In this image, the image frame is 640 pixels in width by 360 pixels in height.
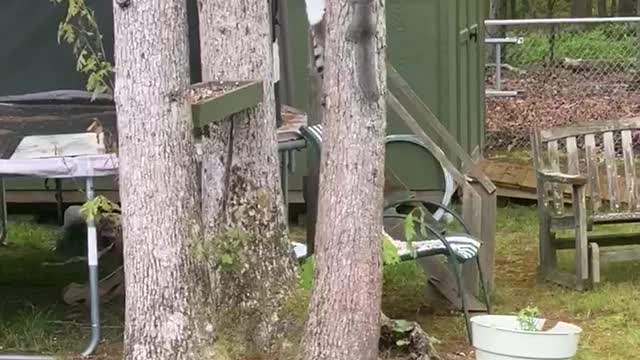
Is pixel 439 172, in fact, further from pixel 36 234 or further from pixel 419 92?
pixel 36 234

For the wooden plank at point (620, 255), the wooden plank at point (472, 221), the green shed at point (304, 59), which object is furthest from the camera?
the green shed at point (304, 59)

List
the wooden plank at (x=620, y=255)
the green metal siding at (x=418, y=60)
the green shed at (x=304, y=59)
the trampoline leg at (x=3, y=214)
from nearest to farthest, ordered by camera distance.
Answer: the wooden plank at (x=620, y=255) < the trampoline leg at (x=3, y=214) < the green shed at (x=304, y=59) < the green metal siding at (x=418, y=60)

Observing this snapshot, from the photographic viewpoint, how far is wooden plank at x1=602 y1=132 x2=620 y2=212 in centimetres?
603

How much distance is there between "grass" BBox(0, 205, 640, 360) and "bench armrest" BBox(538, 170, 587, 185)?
0.59 m

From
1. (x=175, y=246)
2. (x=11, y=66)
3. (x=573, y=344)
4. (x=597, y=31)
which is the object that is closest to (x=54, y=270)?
(x=11, y=66)

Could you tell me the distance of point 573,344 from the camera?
12.5 feet

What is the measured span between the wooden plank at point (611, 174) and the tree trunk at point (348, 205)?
2.73 meters

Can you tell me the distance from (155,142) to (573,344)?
5.13 feet

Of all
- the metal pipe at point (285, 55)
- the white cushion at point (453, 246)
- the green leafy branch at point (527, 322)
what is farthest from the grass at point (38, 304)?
the green leafy branch at point (527, 322)

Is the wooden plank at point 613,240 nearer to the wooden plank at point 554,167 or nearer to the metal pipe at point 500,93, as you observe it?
the wooden plank at point 554,167

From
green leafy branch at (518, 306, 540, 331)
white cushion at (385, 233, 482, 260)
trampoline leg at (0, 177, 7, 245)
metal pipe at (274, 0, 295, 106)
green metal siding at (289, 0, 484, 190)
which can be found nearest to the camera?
green leafy branch at (518, 306, 540, 331)

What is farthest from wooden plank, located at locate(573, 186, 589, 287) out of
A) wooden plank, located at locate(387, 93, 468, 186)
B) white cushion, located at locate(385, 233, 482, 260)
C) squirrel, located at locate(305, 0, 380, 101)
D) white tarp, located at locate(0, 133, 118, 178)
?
white tarp, located at locate(0, 133, 118, 178)

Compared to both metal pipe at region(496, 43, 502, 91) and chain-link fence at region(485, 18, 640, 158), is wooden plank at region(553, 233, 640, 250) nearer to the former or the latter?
chain-link fence at region(485, 18, 640, 158)

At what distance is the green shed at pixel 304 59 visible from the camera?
22.9ft
